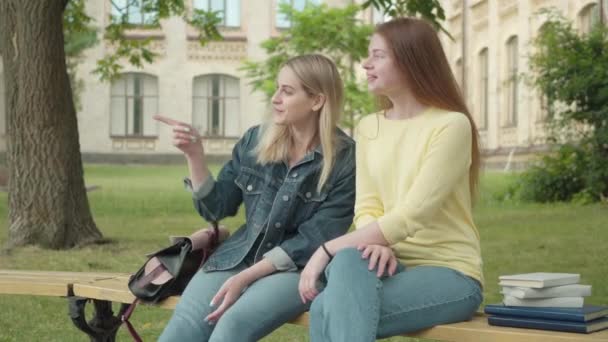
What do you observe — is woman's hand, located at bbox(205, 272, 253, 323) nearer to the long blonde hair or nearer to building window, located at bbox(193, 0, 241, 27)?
the long blonde hair

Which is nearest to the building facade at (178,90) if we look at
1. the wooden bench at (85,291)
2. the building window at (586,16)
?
the building window at (586,16)

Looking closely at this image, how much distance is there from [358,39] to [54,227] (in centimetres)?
2190

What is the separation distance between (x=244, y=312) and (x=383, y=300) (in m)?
0.48

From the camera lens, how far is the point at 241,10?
48.8 metres

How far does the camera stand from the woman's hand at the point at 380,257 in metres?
3.38

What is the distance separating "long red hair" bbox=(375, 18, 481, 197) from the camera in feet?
11.9

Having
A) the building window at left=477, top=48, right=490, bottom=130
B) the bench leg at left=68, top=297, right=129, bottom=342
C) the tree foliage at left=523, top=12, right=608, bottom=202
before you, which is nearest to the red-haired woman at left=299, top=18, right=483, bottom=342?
the bench leg at left=68, top=297, right=129, bottom=342

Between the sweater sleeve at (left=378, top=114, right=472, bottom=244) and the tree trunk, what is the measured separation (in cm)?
688

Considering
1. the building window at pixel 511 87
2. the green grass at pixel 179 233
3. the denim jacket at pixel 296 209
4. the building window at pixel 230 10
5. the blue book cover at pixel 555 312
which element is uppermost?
the building window at pixel 230 10

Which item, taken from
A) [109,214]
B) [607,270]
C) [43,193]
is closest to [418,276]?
[607,270]

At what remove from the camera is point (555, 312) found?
3.24 m

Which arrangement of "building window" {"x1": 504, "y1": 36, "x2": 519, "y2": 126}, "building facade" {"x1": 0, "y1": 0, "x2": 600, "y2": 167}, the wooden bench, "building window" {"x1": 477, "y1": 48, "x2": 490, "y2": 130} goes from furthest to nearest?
1. "building facade" {"x1": 0, "y1": 0, "x2": 600, "y2": 167}
2. "building window" {"x1": 477, "y1": 48, "x2": 490, "y2": 130}
3. "building window" {"x1": 504, "y1": 36, "x2": 519, "y2": 126}
4. the wooden bench

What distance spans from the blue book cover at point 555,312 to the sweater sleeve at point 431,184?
0.34 m

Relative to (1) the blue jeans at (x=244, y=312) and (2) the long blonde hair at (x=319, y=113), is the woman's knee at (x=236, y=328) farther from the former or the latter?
(2) the long blonde hair at (x=319, y=113)
